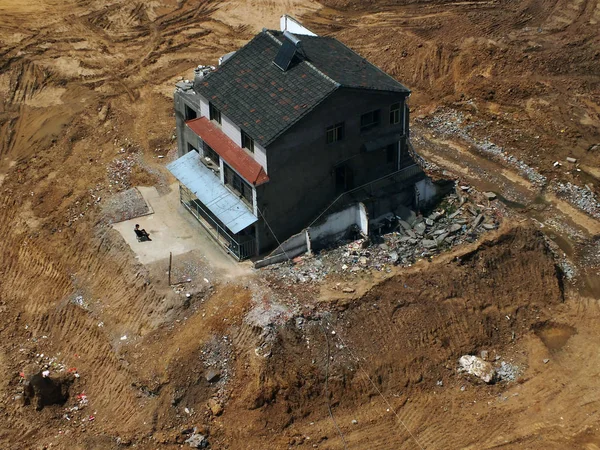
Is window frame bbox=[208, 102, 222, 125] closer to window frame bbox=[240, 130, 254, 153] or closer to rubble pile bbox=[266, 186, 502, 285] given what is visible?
window frame bbox=[240, 130, 254, 153]

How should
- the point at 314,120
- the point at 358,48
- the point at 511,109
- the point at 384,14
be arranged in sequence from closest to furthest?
the point at 314,120
the point at 511,109
the point at 358,48
the point at 384,14

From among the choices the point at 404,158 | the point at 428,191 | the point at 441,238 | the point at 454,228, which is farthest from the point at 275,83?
the point at 454,228

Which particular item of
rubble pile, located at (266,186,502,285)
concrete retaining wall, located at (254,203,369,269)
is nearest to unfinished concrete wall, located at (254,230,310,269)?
concrete retaining wall, located at (254,203,369,269)

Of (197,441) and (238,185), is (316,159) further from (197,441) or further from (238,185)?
(197,441)

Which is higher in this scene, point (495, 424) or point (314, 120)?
point (314, 120)

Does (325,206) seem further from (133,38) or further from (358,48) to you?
(133,38)

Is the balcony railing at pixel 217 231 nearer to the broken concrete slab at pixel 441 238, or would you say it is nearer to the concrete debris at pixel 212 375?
the concrete debris at pixel 212 375

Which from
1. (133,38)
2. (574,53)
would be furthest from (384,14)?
(133,38)
